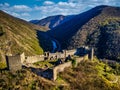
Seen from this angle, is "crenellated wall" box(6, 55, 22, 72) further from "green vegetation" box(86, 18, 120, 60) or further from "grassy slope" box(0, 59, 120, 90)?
"green vegetation" box(86, 18, 120, 60)

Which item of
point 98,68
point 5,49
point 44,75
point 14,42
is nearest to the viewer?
point 44,75

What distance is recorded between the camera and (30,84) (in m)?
47.1

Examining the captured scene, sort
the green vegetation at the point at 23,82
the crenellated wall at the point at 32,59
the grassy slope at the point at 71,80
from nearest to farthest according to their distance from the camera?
1. the green vegetation at the point at 23,82
2. the grassy slope at the point at 71,80
3. the crenellated wall at the point at 32,59

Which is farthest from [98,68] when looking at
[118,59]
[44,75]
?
[118,59]

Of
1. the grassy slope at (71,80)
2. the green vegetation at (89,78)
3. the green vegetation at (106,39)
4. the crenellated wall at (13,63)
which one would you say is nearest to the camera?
the grassy slope at (71,80)

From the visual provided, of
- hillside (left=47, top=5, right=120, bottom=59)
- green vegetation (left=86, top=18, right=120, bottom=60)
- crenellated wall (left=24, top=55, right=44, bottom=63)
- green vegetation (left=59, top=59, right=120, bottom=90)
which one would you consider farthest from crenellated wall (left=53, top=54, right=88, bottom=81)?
hillside (left=47, top=5, right=120, bottom=59)

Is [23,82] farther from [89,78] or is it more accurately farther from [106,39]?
[106,39]

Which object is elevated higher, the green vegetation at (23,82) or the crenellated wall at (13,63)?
the crenellated wall at (13,63)

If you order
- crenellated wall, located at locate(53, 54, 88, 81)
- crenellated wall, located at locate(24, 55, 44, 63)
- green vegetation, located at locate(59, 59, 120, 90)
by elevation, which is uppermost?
crenellated wall, located at locate(24, 55, 44, 63)

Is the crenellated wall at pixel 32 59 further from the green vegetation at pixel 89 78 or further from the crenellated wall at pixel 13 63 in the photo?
the green vegetation at pixel 89 78

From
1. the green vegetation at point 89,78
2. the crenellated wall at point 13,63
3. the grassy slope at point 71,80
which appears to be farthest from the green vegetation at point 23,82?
the green vegetation at point 89,78

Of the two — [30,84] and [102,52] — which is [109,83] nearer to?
[30,84]

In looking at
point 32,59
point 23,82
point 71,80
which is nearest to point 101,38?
point 32,59

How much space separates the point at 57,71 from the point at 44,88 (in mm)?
6836
